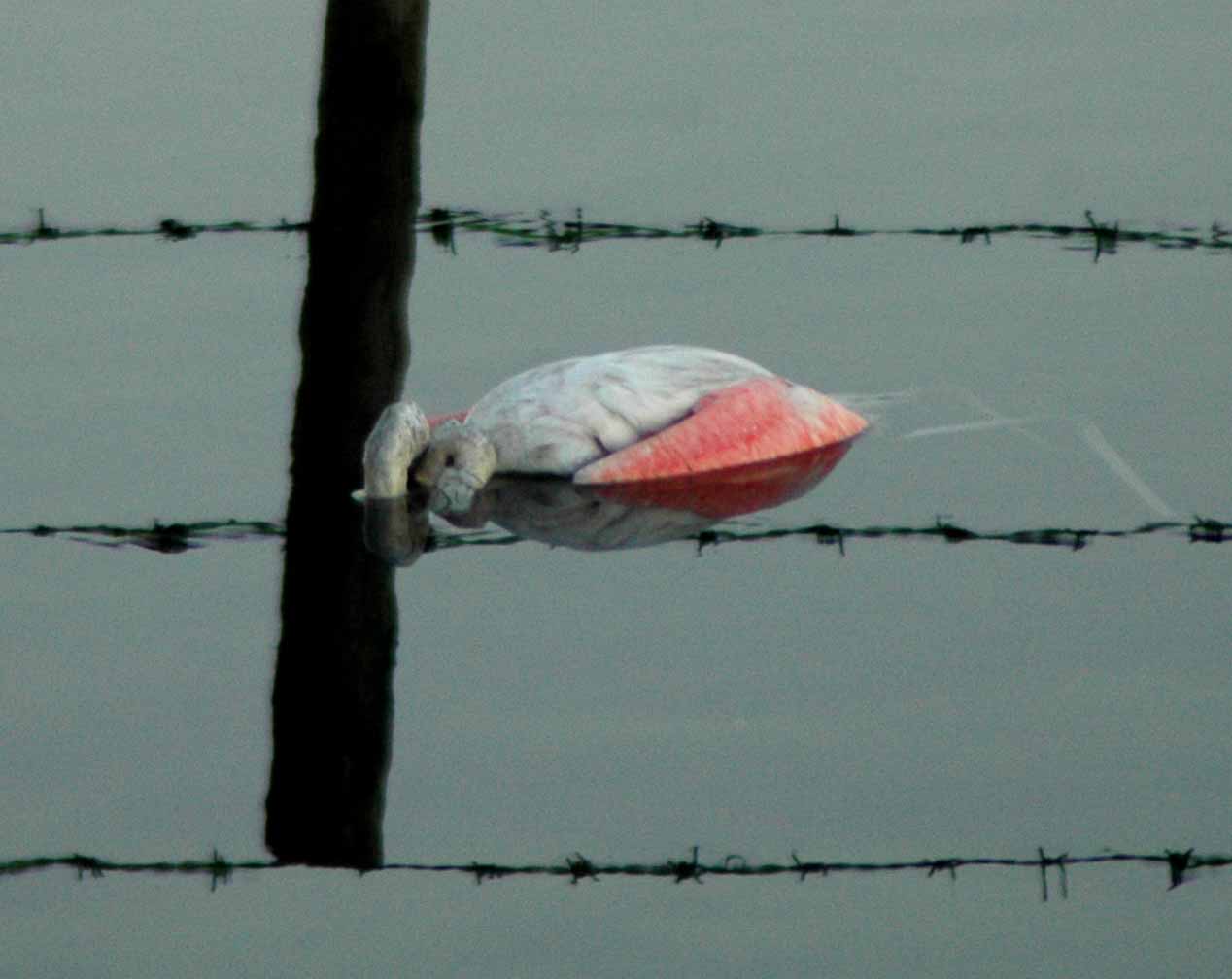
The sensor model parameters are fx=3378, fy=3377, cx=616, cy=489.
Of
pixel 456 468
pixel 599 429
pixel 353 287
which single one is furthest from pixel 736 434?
pixel 353 287

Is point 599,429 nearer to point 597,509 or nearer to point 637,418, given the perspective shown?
point 637,418

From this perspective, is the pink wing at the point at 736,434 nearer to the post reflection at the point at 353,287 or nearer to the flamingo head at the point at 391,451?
the flamingo head at the point at 391,451

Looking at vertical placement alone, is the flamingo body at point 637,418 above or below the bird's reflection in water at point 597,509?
above

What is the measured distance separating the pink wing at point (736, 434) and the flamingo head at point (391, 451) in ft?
1.55

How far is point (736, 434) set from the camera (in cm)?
932

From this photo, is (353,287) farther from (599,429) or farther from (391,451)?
(599,429)

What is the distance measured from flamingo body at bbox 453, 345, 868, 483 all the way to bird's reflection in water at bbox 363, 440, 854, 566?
0.12ft

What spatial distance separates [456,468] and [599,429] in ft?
1.36

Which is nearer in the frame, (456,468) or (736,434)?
(456,468)

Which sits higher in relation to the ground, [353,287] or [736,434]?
[353,287]

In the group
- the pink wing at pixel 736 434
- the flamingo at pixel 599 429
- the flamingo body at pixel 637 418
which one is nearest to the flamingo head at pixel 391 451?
the flamingo at pixel 599 429

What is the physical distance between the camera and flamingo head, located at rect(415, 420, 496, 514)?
9.09 m

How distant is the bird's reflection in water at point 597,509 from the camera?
8.87 meters

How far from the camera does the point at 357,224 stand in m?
9.38
